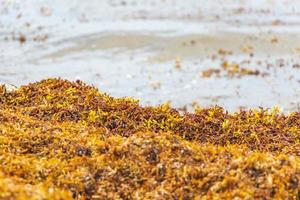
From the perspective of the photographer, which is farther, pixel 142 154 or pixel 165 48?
pixel 165 48

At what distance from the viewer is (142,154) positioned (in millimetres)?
5098

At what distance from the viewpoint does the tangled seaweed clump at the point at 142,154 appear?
4688mm

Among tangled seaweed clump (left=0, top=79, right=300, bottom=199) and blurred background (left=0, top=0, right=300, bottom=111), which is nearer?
tangled seaweed clump (left=0, top=79, right=300, bottom=199)

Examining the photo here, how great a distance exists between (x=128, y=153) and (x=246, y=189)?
3.73ft

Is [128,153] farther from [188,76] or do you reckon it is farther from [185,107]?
[188,76]

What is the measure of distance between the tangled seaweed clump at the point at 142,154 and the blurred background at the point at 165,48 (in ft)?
25.5

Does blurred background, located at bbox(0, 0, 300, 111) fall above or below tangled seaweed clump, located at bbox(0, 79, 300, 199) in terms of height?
above

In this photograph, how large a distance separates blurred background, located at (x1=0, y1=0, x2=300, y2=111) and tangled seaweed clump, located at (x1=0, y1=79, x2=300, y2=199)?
7771mm

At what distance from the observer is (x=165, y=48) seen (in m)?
20.1

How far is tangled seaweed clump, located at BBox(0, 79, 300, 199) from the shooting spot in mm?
4688

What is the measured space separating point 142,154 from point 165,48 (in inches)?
599

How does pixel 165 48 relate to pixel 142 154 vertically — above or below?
above

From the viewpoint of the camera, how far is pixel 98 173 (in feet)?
16.0

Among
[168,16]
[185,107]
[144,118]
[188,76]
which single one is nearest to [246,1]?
[168,16]
